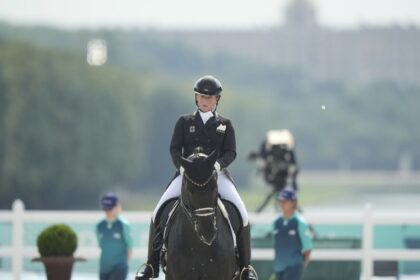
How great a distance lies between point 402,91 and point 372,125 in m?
4.63

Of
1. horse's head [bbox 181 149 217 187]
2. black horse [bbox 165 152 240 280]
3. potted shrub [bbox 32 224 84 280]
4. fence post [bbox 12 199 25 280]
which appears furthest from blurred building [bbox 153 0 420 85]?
horse's head [bbox 181 149 217 187]

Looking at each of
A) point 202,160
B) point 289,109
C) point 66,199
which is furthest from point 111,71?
point 202,160

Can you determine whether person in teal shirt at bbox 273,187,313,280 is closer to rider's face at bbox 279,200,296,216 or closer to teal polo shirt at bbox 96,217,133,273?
rider's face at bbox 279,200,296,216

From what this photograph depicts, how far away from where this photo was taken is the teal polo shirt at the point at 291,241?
16.5 meters

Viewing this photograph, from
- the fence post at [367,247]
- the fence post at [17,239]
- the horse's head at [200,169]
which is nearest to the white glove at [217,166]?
the horse's head at [200,169]

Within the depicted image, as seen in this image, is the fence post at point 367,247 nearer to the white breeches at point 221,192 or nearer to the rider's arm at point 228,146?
the white breeches at point 221,192

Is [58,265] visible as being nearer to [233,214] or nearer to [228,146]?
[233,214]

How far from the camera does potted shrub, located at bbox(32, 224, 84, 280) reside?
17.7m

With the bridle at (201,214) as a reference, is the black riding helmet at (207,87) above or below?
above

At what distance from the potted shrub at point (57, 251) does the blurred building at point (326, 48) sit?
137m

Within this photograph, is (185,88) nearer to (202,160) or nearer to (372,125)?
(372,125)

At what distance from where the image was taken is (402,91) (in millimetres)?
139000

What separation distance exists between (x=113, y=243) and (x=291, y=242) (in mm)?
2081

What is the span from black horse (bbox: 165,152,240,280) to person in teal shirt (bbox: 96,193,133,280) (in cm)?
489
